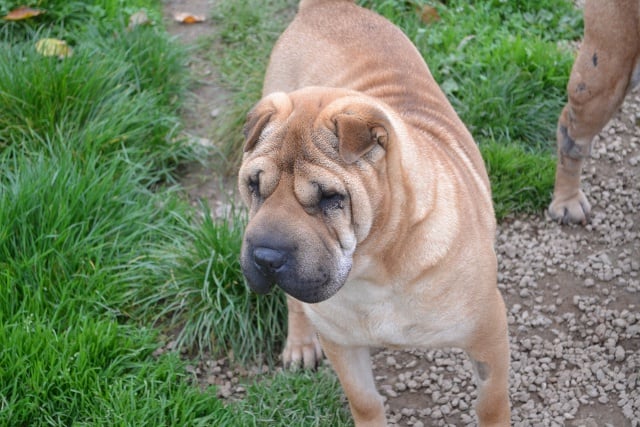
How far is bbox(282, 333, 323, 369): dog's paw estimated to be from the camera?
13.0ft

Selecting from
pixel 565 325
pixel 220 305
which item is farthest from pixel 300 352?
pixel 565 325

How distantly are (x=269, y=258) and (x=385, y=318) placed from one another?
1.86 feet

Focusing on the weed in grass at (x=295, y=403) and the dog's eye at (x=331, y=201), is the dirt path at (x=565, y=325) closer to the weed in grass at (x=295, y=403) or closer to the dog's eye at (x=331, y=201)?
the weed in grass at (x=295, y=403)

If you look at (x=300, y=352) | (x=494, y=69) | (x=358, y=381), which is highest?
(x=494, y=69)

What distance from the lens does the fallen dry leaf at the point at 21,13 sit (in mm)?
5332

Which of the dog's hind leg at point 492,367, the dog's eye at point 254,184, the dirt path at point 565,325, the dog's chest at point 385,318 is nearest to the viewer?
the dog's eye at point 254,184

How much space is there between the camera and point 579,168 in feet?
14.7

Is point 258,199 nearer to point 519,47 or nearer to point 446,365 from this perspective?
point 446,365

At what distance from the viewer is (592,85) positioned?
404 centimetres

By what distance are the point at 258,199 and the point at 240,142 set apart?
2.23 m

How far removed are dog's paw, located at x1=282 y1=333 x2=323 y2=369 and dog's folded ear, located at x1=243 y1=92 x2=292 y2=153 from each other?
1.37 metres

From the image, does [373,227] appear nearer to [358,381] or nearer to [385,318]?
[385,318]

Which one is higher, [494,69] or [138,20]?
[494,69]

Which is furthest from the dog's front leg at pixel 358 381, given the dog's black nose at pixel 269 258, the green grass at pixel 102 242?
the dog's black nose at pixel 269 258
